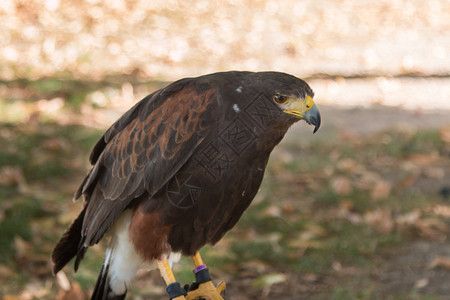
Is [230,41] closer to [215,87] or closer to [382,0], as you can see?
[382,0]

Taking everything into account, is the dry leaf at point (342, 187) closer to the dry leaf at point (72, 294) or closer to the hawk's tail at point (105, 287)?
the dry leaf at point (72, 294)

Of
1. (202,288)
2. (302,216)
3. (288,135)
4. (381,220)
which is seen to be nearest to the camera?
(202,288)

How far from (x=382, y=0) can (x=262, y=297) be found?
379 inches

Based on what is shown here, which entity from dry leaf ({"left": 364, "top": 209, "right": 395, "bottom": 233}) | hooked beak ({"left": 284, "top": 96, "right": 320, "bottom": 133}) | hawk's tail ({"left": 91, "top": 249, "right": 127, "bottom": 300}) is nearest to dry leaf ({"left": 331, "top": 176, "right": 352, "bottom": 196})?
dry leaf ({"left": 364, "top": 209, "right": 395, "bottom": 233})

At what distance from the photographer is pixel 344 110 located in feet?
26.9

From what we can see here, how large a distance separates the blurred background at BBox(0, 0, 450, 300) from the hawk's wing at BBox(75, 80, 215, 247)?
1.13 meters

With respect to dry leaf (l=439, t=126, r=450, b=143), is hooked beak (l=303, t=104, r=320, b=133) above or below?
below

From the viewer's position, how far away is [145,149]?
116 inches

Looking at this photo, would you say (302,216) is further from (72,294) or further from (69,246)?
(69,246)

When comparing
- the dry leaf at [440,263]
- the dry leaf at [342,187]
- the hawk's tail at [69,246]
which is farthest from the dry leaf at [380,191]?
the hawk's tail at [69,246]

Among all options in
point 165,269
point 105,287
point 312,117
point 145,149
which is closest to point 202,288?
point 165,269

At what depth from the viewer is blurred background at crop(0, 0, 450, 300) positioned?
4555 mm

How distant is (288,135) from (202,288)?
14.4ft

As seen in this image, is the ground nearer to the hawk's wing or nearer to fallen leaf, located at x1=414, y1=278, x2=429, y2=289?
fallen leaf, located at x1=414, y1=278, x2=429, y2=289
